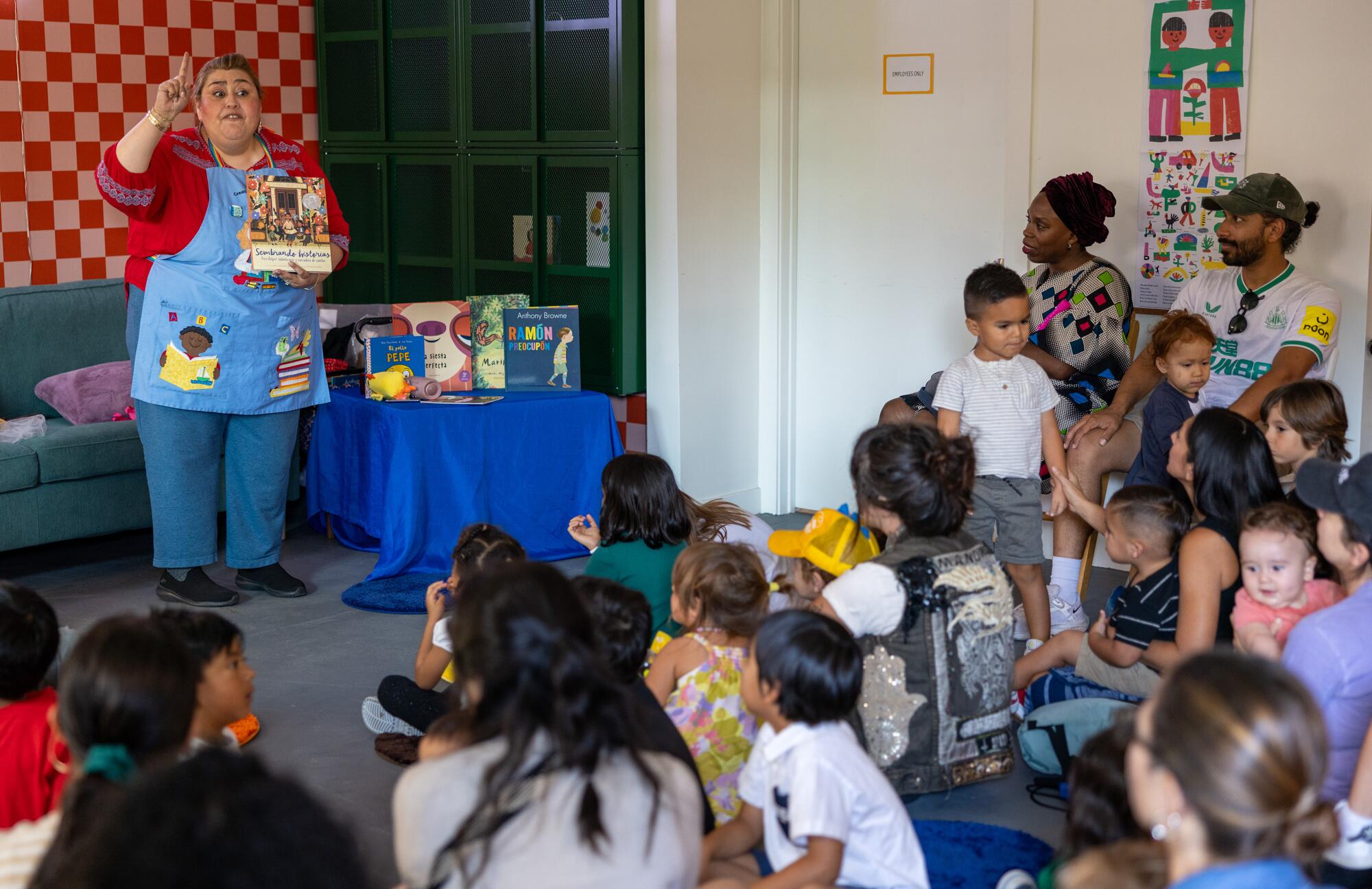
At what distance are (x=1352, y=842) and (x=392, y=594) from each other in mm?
3030

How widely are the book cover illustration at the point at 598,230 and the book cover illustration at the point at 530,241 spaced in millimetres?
144

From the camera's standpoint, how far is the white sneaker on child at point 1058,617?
164 inches

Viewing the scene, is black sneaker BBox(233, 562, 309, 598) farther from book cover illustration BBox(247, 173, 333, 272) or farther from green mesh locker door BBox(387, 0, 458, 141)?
green mesh locker door BBox(387, 0, 458, 141)

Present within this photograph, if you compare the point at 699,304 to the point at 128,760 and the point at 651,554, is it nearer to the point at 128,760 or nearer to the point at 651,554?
the point at 651,554

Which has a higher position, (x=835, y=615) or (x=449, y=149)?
(x=449, y=149)

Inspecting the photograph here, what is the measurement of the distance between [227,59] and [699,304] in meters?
1.95

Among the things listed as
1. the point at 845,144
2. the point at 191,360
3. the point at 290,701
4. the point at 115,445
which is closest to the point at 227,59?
the point at 191,360

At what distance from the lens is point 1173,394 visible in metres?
4.05

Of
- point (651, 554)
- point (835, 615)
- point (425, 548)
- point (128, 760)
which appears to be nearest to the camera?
point (128, 760)

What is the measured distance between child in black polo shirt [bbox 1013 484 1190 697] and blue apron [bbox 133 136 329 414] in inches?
101

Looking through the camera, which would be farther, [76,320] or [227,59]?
[76,320]

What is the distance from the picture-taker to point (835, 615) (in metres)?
2.70

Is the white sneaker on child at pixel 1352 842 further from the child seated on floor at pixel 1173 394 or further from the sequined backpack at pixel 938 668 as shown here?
the child seated on floor at pixel 1173 394

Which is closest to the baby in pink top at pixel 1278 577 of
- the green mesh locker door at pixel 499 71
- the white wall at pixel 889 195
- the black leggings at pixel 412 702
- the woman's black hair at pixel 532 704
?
the woman's black hair at pixel 532 704
